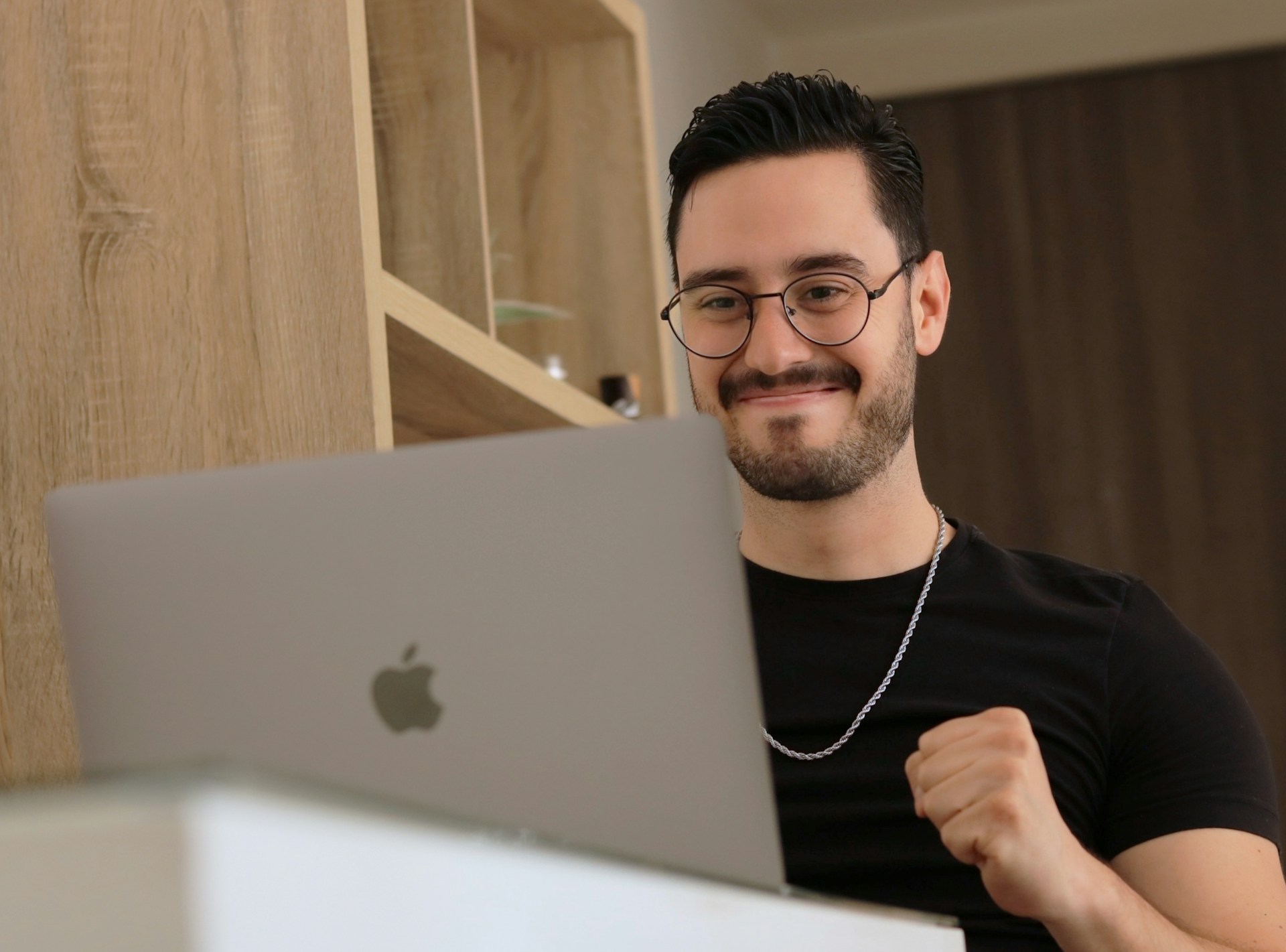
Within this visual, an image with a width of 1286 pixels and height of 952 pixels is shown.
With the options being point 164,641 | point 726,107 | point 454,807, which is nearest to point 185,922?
point 454,807

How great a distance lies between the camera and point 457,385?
71.9 inches

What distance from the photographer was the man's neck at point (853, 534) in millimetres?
1595

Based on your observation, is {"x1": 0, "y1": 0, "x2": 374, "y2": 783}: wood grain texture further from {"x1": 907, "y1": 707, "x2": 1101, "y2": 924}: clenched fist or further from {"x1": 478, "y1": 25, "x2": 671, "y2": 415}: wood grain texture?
{"x1": 478, "y1": 25, "x2": 671, "y2": 415}: wood grain texture

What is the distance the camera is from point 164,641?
0.86 metres

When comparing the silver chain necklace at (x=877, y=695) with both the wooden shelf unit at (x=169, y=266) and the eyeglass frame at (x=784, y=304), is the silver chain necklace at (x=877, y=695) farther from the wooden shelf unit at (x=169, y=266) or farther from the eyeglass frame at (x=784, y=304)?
the wooden shelf unit at (x=169, y=266)

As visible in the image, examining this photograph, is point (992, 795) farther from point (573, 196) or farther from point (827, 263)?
point (573, 196)

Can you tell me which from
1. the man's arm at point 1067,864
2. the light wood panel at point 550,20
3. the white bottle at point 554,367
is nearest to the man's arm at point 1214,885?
the man's arm at point 1067,864

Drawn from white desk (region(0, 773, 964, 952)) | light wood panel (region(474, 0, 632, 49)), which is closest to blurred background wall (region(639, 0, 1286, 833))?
light wood panel (region(474, 0, 632, 49))

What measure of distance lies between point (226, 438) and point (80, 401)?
0.47 ft

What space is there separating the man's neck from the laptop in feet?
2.64

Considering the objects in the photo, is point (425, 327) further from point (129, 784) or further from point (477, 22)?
point (129, 784)

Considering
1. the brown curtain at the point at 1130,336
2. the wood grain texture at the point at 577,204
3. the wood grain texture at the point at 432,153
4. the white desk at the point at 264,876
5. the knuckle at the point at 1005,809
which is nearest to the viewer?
the white desk at the point at 264,876

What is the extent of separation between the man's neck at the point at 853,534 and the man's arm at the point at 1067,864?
0.39 m

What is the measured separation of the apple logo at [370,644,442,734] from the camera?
2.59ft
